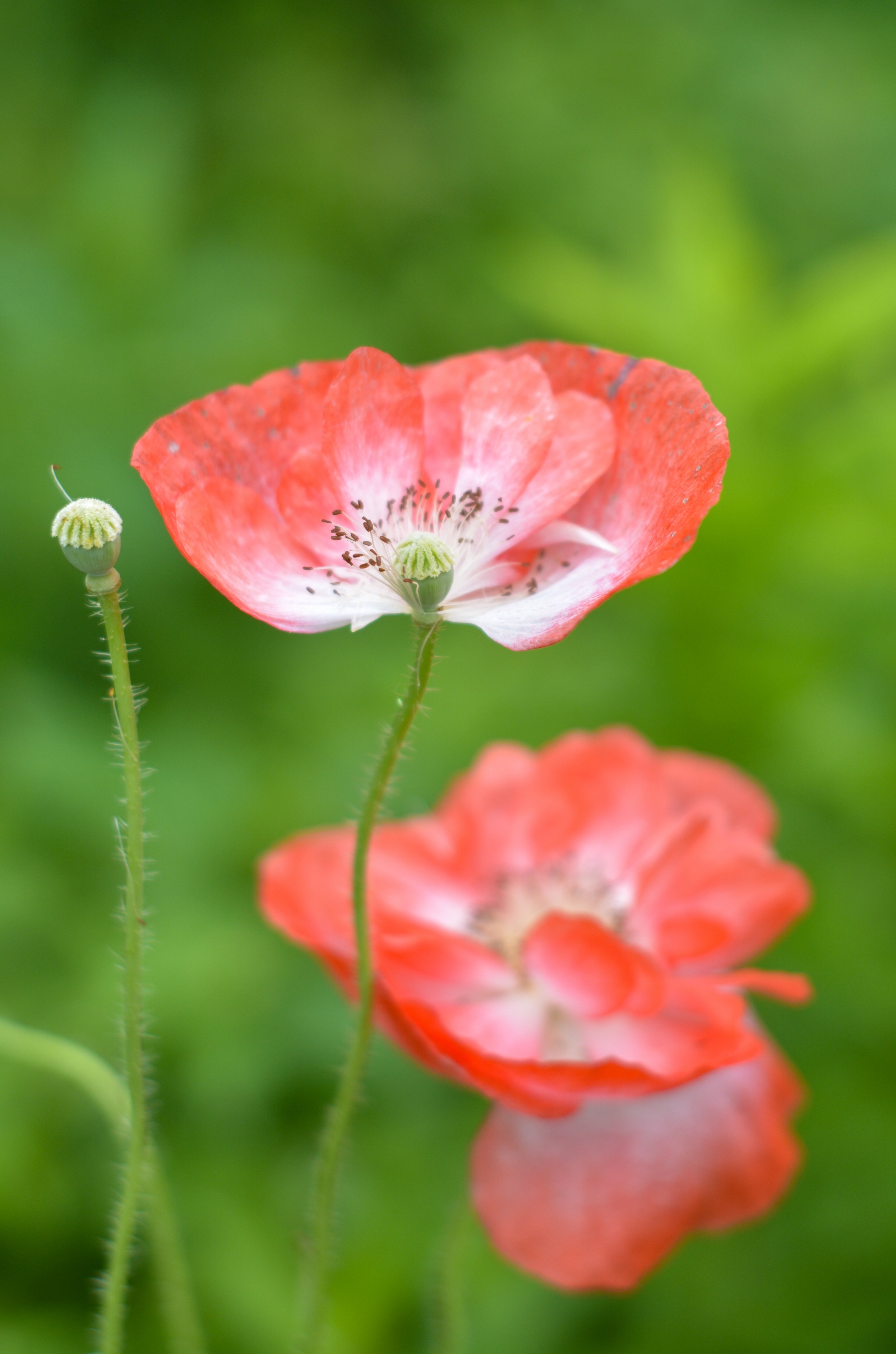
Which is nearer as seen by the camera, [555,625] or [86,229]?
[555,625]

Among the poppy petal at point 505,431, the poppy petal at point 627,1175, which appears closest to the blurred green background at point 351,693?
the poppy petal at point 627,1175

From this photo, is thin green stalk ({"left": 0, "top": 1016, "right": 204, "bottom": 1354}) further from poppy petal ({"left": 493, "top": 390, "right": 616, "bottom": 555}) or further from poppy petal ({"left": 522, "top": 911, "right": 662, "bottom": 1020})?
poppy petal ({"left": 493, "top": 390, "right": 616, "bottom": 555})

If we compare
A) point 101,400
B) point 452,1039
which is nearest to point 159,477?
point 452,1039

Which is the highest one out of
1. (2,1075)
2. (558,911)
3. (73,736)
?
(558,911)

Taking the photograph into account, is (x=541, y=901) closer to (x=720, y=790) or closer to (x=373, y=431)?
(x=720, y=790)

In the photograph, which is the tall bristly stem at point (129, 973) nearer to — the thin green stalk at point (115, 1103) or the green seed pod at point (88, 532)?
the green seed pod at point (88, 532)

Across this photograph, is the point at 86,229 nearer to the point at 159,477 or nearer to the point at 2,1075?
the point at 2,1075

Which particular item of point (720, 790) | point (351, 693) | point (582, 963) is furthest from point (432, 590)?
point (351, 693)

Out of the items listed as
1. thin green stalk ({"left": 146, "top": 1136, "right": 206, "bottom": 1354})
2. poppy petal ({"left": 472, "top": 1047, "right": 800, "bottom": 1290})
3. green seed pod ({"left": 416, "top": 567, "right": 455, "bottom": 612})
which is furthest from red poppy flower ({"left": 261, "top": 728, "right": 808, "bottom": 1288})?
green seed pod ({"left": 416, "top": 567, "right": 455, "bottom": 612})
